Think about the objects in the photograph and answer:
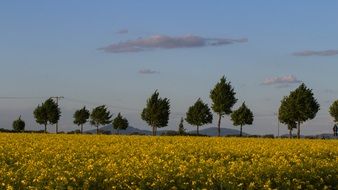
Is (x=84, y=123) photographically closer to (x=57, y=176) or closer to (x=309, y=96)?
(x=309, y=96)

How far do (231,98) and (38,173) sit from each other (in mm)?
72770

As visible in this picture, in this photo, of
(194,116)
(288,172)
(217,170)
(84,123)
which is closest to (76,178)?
(217,170)

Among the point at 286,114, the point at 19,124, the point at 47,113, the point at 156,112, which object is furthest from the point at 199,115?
the point at 19,124

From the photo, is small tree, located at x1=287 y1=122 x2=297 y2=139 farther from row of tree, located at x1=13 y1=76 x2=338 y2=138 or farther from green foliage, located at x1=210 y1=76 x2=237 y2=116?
green foliage, located at x1=210 y1=76 x2=237 y2=116

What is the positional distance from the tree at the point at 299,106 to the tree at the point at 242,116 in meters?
14.4

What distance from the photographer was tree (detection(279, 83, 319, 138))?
86.3 meters

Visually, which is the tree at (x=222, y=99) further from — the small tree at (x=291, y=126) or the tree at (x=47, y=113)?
the tree at (x=47, y=113)

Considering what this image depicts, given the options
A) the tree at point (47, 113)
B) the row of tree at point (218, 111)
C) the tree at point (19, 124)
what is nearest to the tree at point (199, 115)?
the row of tree at point (218, 111)

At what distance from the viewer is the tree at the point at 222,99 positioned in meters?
86.2

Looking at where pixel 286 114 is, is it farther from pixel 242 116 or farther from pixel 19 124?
pixel 19 124

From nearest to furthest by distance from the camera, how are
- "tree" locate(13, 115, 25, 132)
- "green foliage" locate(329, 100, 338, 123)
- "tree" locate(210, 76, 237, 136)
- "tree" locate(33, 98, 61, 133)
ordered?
"tree" locate(210, 76, 237, 136)
"green foliage" locate(329, 100, 338, 123)
"tree" locate(33, 98, 61, 133)
"tree" locate(13, 115, 25, 132)

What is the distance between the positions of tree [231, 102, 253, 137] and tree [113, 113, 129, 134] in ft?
100

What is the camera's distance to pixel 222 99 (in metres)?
86.4

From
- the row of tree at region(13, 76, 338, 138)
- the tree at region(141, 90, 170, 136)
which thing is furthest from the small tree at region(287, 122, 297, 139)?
the tree at region(141, 90, 170, 136)
